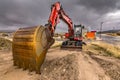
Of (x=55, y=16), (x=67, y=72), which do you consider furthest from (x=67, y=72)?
(x=55, y=16)

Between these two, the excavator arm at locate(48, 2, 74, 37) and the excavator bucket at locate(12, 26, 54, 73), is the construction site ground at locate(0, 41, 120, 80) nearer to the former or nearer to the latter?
the excavator bucket at locate(12, 26, 54, 73)

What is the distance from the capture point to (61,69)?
33.5 feet

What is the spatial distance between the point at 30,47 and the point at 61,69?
1.98 meters

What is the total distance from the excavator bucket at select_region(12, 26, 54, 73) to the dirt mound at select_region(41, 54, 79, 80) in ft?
1.87

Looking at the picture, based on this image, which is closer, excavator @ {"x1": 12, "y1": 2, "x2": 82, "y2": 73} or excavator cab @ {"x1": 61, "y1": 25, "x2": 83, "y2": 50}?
excavator @ {"x1": 12, "y1": 2, "x2": 82, "y2": 73}

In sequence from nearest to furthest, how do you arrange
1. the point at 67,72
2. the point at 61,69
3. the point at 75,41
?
the point at 67,72 < the point at 61,69 < the point at 75,41

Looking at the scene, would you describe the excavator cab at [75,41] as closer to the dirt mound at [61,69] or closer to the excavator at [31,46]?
the excavator at [31,46]

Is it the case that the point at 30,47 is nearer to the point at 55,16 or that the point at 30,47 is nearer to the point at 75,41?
the point at 55,16

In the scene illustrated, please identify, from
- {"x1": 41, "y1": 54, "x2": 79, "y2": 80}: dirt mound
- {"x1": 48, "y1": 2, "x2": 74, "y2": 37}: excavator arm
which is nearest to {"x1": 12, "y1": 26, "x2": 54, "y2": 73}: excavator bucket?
{"x1": 41, "y1": 54, "x2": 79, "y2": 80}: dirt mound

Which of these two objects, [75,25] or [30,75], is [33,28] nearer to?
[30,75]

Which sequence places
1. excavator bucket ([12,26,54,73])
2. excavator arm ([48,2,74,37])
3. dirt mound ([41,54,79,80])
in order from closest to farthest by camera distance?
dirt mound ([41,54,79,80])
excavator bucket ([12,26,54,73])
excavator arm ([48,2,74,37])

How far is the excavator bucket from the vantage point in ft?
32.1

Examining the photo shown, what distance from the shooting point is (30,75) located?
32.6 ft

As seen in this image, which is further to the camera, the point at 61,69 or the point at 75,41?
the point at 75,41
